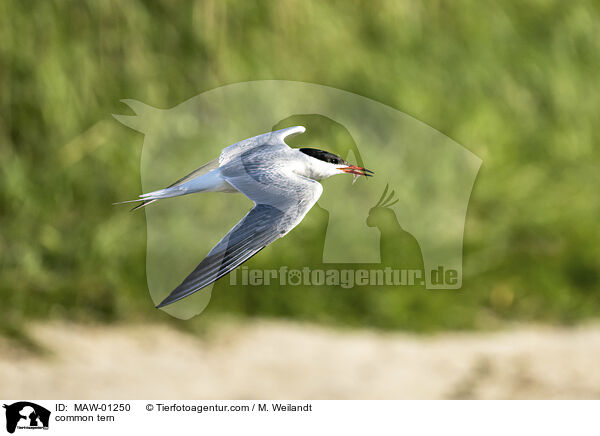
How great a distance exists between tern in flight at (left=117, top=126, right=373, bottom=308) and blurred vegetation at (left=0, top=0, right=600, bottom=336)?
39.9 inches

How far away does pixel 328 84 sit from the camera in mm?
2293

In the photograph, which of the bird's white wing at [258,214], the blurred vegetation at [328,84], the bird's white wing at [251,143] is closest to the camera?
the bird's white wing at [258,214]

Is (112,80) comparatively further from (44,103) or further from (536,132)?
(536,132)

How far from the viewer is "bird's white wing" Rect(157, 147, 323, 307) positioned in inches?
31.3

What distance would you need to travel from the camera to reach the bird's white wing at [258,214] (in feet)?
2.60

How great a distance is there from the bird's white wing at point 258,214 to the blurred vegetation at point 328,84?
3.47ft

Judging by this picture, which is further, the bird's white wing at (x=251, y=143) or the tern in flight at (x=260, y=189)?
the bird's white wing at (x=251, y=143)

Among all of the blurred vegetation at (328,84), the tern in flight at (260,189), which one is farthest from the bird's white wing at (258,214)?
the blurred vegetation at (328,84)

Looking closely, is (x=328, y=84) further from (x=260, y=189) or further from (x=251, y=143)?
(x=260, y=189)

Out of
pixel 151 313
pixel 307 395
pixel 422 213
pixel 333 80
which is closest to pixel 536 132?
pixel 422 213

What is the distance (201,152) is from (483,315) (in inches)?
54.7

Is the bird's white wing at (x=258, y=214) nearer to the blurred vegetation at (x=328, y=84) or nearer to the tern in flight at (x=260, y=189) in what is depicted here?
the tern in flight at (x=260, y=189)

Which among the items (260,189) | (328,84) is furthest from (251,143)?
(328,84)

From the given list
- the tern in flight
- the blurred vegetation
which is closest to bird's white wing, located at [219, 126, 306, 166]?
the tern in flight
